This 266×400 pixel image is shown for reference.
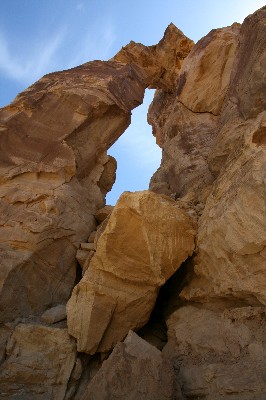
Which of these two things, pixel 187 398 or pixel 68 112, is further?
pixel 68 112

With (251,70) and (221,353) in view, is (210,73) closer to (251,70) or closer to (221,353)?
(251,70)

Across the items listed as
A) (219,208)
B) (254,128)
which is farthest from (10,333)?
(254,128)

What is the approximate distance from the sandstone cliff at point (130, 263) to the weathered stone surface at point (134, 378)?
18 millimetres

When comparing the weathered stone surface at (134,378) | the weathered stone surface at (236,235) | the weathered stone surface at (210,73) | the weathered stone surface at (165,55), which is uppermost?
the weathered stone surface at (165,55)

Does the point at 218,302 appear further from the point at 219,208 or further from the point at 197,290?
the point at 219,208

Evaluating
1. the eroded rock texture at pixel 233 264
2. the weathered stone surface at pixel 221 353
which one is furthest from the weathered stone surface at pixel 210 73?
the weathered stone surface at pixel 221 353

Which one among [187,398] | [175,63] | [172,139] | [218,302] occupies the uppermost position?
[175,63]

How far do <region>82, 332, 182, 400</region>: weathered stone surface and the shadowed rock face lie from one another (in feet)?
12.5

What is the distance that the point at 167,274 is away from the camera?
817 centimetres

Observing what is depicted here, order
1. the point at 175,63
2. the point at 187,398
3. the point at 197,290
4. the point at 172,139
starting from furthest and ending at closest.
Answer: the point at 175,63
the point at 172,139
the point at 197,290
the point at 187,398

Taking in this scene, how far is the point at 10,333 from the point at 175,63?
59.4 ft

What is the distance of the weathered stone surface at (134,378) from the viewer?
588 cm

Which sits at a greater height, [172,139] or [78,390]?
[172,139]

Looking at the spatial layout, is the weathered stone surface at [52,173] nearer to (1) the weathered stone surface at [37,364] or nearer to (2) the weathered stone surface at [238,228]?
(1) the weathered stone surface at [37,364]
